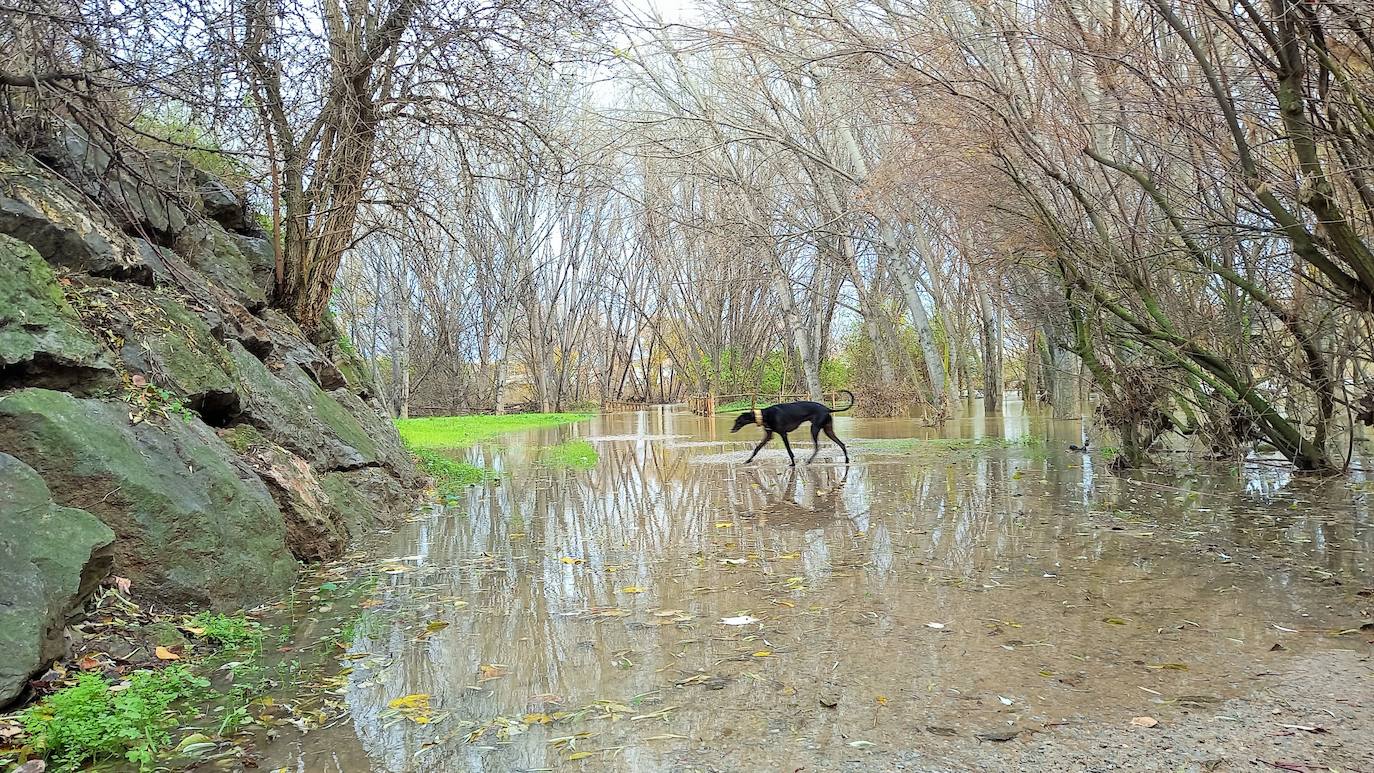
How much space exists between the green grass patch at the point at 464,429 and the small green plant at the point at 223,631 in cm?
996

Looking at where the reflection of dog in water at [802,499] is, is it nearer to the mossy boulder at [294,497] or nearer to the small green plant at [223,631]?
the mossy boulder at [294,497]

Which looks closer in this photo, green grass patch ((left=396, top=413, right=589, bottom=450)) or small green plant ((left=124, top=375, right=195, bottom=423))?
small green plant ((left=124, top=375, right=195, bottom=423))

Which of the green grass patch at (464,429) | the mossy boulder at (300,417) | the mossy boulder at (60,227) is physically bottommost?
the green grass patch at (464,429)

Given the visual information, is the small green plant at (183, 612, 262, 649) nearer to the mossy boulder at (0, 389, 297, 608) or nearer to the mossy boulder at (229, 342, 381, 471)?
the mossy boulder at (0, 389, 297, 608)

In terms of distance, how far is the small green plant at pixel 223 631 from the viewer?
4.02m

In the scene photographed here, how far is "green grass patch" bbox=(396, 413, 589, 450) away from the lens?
59.1ft

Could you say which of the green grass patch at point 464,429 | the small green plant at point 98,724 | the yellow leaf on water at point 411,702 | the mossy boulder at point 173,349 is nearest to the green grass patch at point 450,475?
the green grass patch at point 464,429

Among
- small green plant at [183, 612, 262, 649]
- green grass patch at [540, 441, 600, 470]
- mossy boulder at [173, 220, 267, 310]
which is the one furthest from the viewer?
green grass patch at [540, 441, 600, 470]

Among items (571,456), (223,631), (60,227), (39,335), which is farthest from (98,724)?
(571,456)

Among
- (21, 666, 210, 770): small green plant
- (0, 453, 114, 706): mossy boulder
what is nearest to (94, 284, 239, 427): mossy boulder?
(0, 453, 114, 706): mossy boulder

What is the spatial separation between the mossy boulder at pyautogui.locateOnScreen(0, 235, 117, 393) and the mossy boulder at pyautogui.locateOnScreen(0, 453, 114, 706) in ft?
3.61

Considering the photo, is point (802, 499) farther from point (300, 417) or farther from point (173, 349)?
point (173, 349)

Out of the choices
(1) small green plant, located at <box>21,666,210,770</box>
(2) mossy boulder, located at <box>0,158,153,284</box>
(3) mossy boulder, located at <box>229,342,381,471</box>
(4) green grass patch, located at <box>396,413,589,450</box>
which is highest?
(2) mossy boulder, located at <box>0,158,153,284</box>

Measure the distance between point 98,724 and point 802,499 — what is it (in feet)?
21.7
